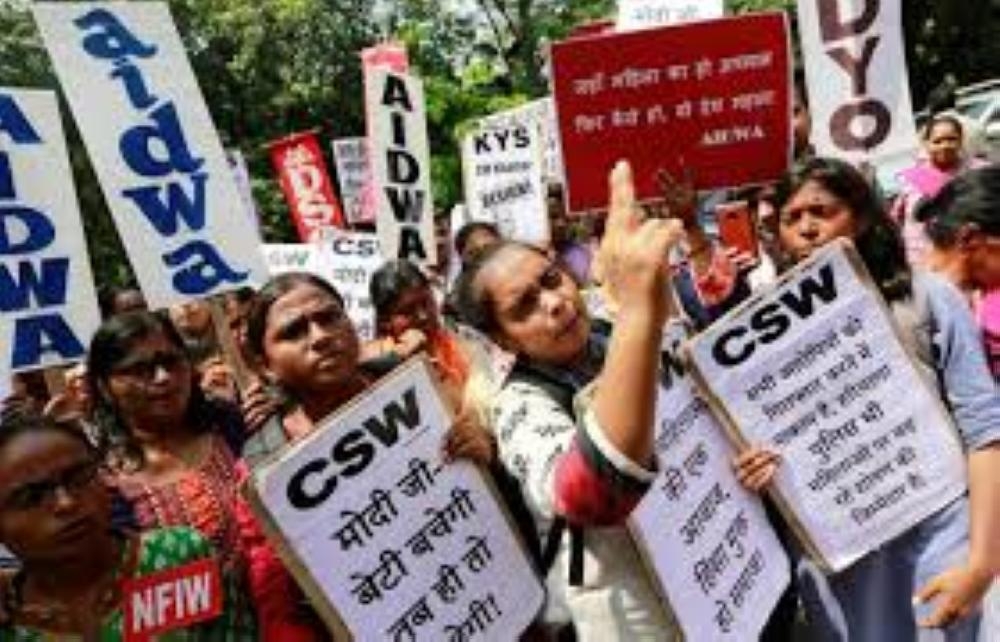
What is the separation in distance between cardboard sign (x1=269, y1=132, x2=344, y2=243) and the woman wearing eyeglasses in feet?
25.3

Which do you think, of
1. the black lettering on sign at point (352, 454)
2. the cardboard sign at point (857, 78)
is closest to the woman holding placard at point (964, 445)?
the black lettering on sign at point (352, 454)

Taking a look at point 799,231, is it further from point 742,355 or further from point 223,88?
point 223,88

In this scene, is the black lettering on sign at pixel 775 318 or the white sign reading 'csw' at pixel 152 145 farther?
the white sign reading 'csw' at pixel 152 145

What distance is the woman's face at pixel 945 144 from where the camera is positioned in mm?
8258

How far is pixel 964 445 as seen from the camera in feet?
10.8

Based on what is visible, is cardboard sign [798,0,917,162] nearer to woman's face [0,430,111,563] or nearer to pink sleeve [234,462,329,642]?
pink sleeve [234,462,329,642]

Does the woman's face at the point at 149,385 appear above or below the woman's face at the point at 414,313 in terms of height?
above

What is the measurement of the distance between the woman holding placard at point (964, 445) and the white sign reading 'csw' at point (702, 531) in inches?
3.5

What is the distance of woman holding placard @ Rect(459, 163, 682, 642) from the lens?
7.83ft

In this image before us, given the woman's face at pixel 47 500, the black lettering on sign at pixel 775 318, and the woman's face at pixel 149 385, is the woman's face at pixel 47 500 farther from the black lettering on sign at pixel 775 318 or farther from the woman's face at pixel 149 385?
the black lettering on sign at pixel 775 318

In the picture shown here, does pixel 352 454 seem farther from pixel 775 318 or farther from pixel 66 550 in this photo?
pixel 775 318

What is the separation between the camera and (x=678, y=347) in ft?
10.4

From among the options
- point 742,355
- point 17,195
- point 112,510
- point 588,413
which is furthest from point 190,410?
point 588,413

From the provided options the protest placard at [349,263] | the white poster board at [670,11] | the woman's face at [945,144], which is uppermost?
the white poster board at [670,11]
